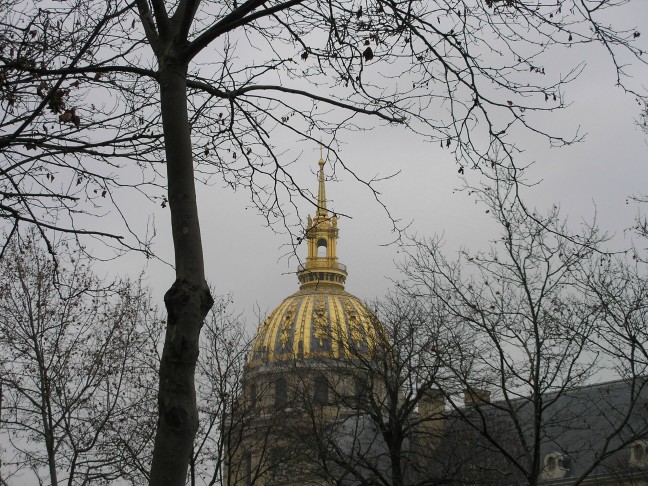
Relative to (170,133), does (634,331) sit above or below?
above

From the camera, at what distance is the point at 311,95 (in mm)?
7676

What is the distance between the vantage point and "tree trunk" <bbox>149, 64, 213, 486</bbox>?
236 inches

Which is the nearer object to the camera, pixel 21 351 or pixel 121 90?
pixel 121 90

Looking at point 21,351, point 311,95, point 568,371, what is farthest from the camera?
point 21,351

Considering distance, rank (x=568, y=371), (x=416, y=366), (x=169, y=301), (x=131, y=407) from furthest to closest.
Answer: (x=416, y=366)
(x=131, y=407)
(x=568, y=371)
(x=169, y=301)

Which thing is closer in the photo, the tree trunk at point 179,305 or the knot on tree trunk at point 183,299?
the tree trunk at point 179,305

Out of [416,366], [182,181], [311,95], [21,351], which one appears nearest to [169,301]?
[182,181]

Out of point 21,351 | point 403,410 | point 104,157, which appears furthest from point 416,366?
point 104,157

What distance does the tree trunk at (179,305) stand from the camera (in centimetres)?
600

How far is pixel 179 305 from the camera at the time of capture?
6.30m

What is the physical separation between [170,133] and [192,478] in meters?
13.1

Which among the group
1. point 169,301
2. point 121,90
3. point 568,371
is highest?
point 121,90

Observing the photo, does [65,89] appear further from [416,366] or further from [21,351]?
[416,366]

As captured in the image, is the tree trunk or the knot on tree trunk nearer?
the tree trunk
